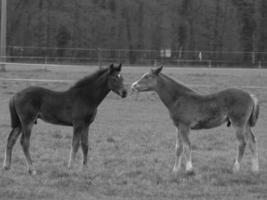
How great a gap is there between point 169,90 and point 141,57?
37621mm

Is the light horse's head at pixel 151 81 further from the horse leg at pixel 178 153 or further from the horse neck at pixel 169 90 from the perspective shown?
the horse leg at pixel 178 153

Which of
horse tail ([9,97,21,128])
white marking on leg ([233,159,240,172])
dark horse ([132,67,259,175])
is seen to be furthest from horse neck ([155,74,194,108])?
horse tail ([9,97,21,128])

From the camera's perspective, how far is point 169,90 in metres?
10.1

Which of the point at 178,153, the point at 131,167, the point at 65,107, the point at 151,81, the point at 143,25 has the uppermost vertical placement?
the point at 143,25

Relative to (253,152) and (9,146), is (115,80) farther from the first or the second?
(253,152)

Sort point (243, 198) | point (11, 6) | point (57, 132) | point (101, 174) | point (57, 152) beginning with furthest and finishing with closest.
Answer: point (11, 6) → point (57, 132) → point (57, 152) → point (101, 174) → point (243, 198)

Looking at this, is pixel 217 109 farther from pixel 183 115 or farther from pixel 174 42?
pixel 174 42

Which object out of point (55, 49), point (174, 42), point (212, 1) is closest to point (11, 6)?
point (55, 49)

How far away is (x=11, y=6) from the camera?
50.7 meters

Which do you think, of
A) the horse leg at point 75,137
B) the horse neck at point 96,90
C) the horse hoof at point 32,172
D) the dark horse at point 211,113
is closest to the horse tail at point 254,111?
the dark horse at point 211,113

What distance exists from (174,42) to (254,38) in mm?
7406

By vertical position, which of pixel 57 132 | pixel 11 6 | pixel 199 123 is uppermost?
pixel 11 6

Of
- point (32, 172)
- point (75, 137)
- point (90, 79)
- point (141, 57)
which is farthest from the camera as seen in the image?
point (141, 57)

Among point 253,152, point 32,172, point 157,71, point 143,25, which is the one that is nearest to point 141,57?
point 143,25
